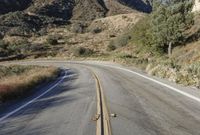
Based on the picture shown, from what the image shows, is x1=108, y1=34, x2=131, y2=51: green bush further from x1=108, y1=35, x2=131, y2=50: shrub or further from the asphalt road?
the asphalt road

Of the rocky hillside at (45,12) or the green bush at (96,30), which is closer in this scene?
the green bush at (96,30)

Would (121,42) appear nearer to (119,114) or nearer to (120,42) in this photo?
(120,42)

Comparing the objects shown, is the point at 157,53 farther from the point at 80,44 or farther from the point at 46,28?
the point at 46,28

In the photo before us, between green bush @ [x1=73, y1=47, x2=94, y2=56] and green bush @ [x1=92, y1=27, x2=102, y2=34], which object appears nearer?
green bush @ [x1=73, y1=47, x2=94, y2=56]

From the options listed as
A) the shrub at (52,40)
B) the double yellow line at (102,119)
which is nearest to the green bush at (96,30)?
the shrub at (52,40)

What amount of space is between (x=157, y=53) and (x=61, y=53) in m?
33.0

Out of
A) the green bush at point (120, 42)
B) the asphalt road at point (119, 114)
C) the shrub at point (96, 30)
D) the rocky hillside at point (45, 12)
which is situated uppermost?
the rocky hillside at point (45, 12)

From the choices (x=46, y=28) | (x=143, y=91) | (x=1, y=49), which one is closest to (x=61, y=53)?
(x=1, y=49)

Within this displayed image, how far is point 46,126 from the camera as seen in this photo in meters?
9.58

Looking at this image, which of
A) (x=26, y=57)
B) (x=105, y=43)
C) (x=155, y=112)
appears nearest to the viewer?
(x=155, y=112)

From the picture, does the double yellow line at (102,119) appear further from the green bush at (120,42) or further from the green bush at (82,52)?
the green bush at (120,42)

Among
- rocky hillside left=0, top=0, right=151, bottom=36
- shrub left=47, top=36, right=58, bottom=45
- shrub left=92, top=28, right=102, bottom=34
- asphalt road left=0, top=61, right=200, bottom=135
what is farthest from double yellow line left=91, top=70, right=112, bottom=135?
shrub left=92, top=28, right=102, bottom=34

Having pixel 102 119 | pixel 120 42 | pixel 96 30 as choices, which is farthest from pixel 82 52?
pixel 102 119

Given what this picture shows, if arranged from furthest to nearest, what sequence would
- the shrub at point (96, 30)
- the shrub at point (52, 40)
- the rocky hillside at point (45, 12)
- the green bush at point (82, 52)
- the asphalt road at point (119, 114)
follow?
1. the rocky hillside at point (45, 12)
2. the shrub at point (96, 30)
3. the shrub at point (52, 40)
4. the green bush at point (82, 52)
5. the asphalt road at point (119, 114)
